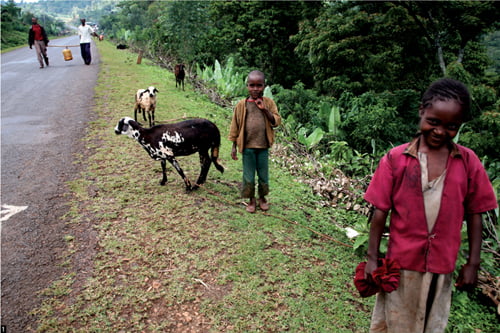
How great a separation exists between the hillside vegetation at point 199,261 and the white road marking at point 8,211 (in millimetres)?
611

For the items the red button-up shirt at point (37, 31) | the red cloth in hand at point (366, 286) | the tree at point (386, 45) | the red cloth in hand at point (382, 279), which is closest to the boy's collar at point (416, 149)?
the red cloth in hand at point (382, 279)

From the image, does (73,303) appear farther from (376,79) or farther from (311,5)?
(311,5)

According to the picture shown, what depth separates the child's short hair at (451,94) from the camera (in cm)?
192

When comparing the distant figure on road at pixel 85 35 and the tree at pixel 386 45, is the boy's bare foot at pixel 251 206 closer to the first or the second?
the tree at pixel 386 45

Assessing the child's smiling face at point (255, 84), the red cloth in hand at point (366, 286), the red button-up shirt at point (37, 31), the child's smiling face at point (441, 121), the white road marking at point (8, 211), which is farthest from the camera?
the red button-up shirt at point (37, 31)

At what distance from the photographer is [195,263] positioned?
11.9 ft

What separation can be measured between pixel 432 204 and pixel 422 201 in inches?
2.3

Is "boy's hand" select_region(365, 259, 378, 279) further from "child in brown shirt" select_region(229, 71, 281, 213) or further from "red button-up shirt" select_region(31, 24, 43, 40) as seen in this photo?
"red button-up shirt" select_region(31, 24, 43, 40)

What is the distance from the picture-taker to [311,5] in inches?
691

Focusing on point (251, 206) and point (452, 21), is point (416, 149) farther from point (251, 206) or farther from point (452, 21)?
point (452, 21)

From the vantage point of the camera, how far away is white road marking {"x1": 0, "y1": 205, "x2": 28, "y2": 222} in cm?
430

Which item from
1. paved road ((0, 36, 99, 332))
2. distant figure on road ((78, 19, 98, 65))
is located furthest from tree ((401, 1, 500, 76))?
distant figure on road ((78, 19, 98, 65))

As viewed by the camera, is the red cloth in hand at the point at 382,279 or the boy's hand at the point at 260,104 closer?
the red cloth in hand at the point at 382,279

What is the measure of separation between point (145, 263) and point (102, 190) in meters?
1.89
